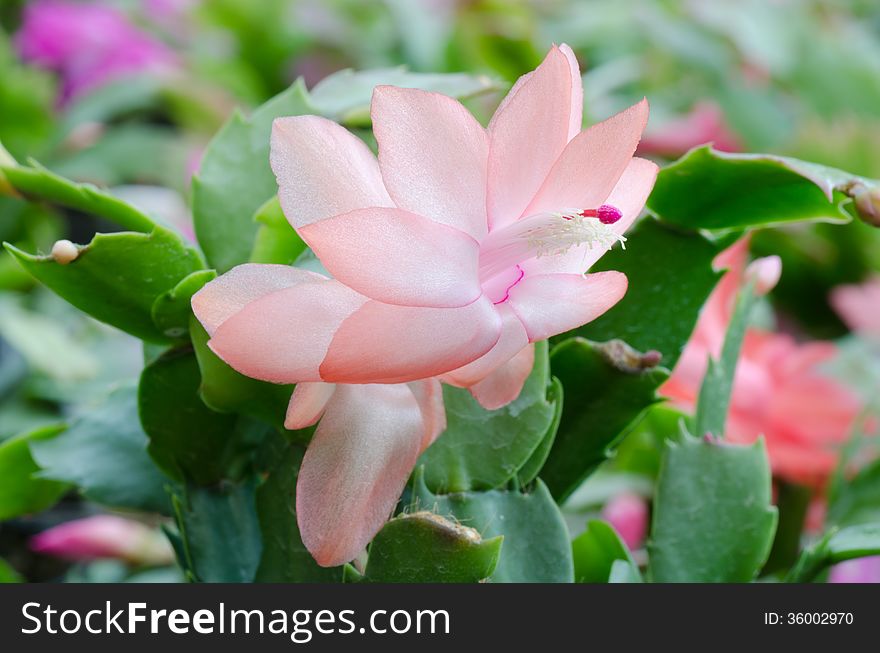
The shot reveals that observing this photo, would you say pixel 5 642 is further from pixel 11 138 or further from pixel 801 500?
pixel 11 138

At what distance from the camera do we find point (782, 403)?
0.92 metres

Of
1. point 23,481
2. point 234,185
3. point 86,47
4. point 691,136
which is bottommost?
point 23,481

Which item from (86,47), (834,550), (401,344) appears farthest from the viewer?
(86,47)

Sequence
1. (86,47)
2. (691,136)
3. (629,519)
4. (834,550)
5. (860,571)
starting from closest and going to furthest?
(834,550) < (860,571) < (629,519) < (691,136) < (86,47)

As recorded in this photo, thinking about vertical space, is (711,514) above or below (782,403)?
below

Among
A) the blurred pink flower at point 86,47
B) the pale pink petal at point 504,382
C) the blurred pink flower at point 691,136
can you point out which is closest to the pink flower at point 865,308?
the blurred pink flower at point 691,136

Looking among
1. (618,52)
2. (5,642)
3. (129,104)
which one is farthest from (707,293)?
(618,52)

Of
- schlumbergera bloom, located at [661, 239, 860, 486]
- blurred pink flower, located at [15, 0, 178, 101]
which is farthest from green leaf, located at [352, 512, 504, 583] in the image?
blurred pink flower, located at [15, 0, 178, 101]

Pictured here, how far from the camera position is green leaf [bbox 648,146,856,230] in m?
0.48

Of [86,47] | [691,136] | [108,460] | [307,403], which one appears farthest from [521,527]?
[86,47]

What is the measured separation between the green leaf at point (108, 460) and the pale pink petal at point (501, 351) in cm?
26

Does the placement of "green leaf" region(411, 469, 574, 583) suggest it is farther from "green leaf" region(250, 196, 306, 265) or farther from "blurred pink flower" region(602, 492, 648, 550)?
"blurred pink flower" region(602, 492, 648, 550)

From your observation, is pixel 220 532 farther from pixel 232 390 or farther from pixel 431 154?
pixel 431 154

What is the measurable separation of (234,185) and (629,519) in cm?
59
